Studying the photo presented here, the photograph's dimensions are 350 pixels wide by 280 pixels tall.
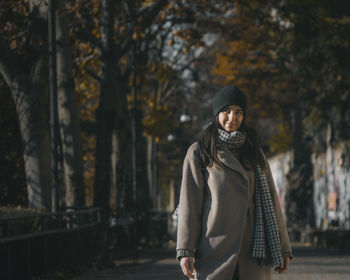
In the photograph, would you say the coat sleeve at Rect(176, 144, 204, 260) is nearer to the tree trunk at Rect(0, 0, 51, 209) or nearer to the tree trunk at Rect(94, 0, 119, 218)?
the tree trunk at Rect(0, 0, 51, 209)

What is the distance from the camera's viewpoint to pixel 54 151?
1379 cm

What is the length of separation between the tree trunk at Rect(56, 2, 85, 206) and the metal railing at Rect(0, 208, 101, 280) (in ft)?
2.69

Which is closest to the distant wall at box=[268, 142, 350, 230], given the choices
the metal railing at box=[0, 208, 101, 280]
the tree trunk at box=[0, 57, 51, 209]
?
the metal railing at box=[0, 208, 101, 280]

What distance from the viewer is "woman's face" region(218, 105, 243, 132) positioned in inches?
190

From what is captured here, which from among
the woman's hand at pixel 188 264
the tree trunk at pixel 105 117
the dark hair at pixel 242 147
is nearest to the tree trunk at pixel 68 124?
the tree trunk at pixel 105 117

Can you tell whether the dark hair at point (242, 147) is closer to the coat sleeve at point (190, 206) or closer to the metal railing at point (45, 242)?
the coat sleeve at point (190, 206)

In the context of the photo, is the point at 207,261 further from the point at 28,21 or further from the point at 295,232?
the point at 295,232

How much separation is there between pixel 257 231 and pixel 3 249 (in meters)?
5.25

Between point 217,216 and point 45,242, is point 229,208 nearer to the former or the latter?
point 217,216

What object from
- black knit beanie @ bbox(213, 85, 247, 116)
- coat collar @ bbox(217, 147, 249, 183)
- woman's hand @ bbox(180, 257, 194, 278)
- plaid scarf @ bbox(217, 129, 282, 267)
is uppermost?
black knit beanie @ bbox(213, 85, 247, 116)

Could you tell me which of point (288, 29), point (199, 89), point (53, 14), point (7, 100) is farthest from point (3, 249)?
point (199, 89)

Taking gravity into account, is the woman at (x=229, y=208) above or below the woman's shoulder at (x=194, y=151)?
below

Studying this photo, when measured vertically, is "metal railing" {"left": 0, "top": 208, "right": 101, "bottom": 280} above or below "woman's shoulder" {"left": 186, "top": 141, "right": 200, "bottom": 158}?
below

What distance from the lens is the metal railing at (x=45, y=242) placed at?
9.52m
